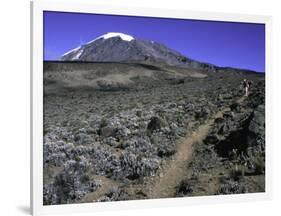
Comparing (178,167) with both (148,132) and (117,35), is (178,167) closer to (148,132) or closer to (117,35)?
(148,132)

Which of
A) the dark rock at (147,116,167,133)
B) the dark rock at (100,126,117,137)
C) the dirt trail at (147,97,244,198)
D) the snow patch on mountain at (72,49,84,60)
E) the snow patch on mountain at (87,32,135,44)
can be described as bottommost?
the dirt trail at (147,97,244,198)

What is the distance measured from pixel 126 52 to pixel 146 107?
757mm

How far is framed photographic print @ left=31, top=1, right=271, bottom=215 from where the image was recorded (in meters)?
6.66

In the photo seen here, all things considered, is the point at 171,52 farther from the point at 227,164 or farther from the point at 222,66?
the point at 227,164

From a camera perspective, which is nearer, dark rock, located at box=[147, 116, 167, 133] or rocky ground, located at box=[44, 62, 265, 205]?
rocky ground, located at box=[44, 62, 265, 205]

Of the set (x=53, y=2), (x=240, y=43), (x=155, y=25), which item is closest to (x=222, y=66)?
(x=240, y=43)

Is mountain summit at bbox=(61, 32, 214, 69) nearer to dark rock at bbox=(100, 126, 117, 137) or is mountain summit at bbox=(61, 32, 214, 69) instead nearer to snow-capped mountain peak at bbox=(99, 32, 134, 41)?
snow-capped mountain peak at bbox=(99, 32, 134, 41)

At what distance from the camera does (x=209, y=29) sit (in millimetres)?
7535

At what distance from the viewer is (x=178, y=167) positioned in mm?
7250

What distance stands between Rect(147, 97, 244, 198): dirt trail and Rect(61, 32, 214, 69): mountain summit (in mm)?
893

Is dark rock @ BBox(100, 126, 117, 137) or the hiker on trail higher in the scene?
the hiker on trail

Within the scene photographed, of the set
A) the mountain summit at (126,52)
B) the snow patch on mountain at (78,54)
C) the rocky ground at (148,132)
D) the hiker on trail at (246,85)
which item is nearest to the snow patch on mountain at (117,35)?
the mountain summit at (126,52)

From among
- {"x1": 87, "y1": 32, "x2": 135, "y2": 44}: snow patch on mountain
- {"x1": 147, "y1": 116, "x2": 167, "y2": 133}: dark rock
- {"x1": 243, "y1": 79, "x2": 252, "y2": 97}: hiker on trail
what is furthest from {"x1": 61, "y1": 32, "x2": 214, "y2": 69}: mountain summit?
{"x1": 147, "y1": 116, "x2": 167, "y2": 133}: dark rock

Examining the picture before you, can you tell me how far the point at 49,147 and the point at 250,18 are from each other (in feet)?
→ 10.9
